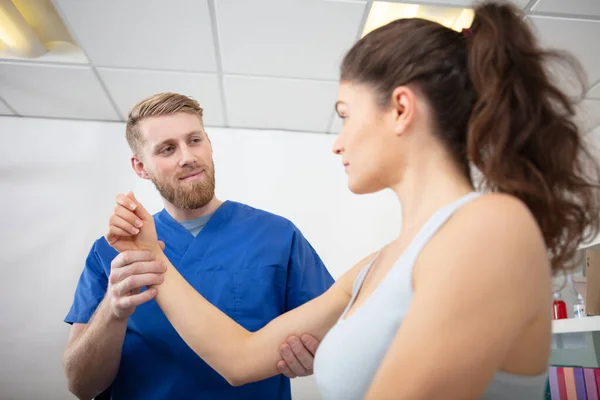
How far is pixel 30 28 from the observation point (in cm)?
262

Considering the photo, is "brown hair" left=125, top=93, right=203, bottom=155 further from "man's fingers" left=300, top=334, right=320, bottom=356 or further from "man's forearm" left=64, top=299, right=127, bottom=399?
"man's fingers" left=300, top=334, right=320, bottom=356

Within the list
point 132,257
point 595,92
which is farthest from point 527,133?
point 595,92

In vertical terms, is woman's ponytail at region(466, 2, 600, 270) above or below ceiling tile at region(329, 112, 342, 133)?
below

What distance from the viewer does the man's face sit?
4.94 feet

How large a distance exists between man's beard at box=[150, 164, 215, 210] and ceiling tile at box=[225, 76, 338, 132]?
156cm

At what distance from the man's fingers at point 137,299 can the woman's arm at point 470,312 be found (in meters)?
0.61

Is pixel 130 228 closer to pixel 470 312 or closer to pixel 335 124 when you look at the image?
pixel 470 312

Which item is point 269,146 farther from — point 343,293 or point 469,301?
point 469,301

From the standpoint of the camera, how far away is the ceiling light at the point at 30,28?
8.04ft

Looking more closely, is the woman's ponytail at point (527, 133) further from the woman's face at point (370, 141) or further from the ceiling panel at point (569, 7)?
the ceiling panel at point (569, 7)

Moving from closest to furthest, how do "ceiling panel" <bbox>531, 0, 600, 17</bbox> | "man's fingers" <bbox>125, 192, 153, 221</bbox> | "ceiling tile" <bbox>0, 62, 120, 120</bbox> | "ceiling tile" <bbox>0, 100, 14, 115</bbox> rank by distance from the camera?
"man's fingers" <bbox>125, 192, 153, 221</bbox> < "ceiling panel" <bbox>531, 0, 600, 17</bbox> < "ceiling tile" <bbox>0, 62, 120, 120</bbox> < "ceiling tile" <bbox>0, 100, 14, 115</bbox>

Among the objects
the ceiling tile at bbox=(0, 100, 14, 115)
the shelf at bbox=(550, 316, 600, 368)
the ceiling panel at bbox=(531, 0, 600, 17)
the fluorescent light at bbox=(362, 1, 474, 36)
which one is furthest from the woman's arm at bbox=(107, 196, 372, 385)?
the ceiling tile at bbox=(0, 100, 14, 115)

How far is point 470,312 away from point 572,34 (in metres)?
2.52

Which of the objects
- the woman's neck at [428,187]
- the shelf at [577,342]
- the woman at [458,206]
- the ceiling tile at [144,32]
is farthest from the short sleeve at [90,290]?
the shelf at [577,342]
